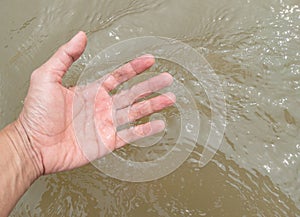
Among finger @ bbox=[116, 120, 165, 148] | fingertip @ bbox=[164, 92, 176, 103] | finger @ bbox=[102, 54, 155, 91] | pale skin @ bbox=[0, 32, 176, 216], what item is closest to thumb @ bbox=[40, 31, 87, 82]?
pale skin @ bbox=[0, 32, 176, 216]

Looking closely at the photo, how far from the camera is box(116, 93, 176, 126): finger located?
2287 millimetres

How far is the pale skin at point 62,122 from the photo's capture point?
6.95 feet

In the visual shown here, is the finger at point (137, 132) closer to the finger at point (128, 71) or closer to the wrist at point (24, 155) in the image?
the finger at point (128, 71)

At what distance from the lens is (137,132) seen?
7.63 feet

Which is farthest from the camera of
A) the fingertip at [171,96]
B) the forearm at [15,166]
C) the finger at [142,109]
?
the fingertip at [171,96]

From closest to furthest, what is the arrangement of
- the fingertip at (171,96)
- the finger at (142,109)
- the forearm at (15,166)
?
the forearm at (15,166)
the finger at (142,109)
the fingertip at (171,96)

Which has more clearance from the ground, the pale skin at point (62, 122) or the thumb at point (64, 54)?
the thumb at point (64, 54)

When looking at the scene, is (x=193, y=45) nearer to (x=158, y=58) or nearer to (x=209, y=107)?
(x=158, y=58)

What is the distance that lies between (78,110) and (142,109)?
33cm

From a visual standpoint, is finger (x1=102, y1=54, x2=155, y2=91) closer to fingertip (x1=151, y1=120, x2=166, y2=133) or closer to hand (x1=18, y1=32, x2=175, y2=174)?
hand (x1=18, y1=32, x2=175, y2=174)

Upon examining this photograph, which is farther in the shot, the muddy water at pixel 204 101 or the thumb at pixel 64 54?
the muddy water at pixel 204 101

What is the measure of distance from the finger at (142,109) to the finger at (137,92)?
0.14 feet

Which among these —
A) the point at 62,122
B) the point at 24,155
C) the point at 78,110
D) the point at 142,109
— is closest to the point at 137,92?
the point at 142,109

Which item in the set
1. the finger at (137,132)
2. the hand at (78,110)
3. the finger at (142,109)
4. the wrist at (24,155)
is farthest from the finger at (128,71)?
the wrist at (24,155)
